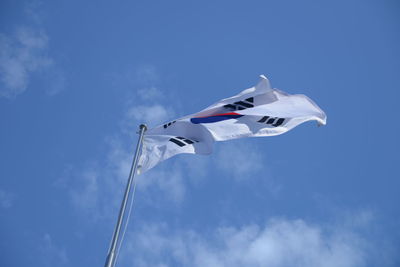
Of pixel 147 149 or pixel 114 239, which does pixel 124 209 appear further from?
pixel 147 149

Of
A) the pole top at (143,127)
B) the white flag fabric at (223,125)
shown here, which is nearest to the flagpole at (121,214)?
the pole top at (143,127)

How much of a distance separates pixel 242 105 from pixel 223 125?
4.01 ft

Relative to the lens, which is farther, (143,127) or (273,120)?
(273,120)

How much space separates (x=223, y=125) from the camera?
13523mm

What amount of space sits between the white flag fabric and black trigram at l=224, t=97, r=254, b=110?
0.04 m

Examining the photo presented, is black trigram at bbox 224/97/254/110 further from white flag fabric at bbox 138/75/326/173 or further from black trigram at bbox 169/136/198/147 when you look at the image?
black trigram at bbox 169/136/198/147

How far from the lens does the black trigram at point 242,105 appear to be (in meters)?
14.1

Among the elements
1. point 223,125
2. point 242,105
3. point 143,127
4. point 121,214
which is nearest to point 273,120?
point 242,105

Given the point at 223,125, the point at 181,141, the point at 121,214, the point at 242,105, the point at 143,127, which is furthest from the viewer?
the point at 242,105

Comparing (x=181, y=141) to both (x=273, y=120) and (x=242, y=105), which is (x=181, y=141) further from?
(x=273, y=120)

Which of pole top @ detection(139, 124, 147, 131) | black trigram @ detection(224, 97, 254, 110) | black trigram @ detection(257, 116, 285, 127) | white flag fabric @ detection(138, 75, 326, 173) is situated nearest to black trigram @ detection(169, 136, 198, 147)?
white flag fabric @ detection(138, 75, 326, 173)

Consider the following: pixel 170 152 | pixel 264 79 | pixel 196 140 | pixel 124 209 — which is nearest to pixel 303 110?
pixel 264 79

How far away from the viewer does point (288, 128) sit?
13.4 metres

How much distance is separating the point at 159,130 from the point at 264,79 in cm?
425
